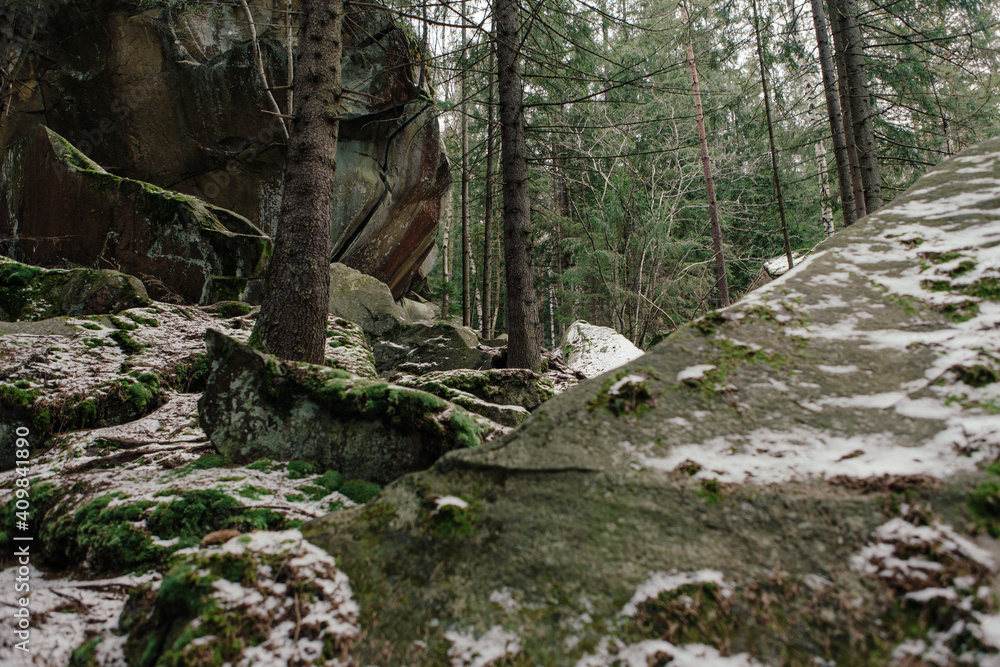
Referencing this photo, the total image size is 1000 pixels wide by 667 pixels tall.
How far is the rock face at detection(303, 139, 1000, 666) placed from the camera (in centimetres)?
132

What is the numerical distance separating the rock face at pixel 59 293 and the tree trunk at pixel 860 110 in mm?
10104

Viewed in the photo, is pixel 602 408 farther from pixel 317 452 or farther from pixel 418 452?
pixel 317 452

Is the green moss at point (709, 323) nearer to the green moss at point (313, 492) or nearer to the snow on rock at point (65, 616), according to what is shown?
the green moss at point (313, 492)

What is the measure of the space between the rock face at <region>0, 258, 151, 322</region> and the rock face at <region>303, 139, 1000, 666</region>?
4.78 metres

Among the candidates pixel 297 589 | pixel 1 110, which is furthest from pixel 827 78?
pixel 1 110

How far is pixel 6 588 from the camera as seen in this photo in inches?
84.3

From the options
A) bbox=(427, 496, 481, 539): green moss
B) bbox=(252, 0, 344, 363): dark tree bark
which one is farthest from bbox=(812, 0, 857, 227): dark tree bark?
bbox=(427, 496, 481, 539): green moss

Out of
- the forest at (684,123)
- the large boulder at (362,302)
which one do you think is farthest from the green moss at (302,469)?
the large boulder at (362,302)

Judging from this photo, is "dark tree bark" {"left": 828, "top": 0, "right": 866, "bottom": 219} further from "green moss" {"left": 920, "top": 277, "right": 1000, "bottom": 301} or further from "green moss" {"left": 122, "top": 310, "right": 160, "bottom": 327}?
"green moss" {"left": 122, "top": 310, "right": 160, "bottom": 327}

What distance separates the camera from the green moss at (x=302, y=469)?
2870 millimetres

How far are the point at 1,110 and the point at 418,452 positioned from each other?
40.7 feet

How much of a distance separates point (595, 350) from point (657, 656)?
8.52 meters

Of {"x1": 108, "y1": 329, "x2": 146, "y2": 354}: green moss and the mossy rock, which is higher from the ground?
{"x1": 108, "y1": 329, "x2": 146, "y2": 354}: green moss

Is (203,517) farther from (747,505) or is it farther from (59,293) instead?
(59,293)
